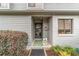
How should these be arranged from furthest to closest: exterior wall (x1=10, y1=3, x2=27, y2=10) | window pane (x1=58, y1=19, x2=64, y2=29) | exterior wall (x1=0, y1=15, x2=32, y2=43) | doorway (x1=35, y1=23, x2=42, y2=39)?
doorway (x1=35, y1=23, x2=42, y2=39) → window pane (x1=58, y1=19, x2=64, y2=29) → exterior wall (x1=0, y1=15, x2=32, y2=43) → exterior wall (x1=10, y1=3, x2=27, y2=10)

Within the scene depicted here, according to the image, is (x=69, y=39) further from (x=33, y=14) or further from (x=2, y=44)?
(x=2, y=44)

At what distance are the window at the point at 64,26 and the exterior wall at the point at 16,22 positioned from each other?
2406mm

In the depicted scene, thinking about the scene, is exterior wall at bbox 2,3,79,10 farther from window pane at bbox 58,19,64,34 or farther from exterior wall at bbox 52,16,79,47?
window pane at bbox 58,19,64,34

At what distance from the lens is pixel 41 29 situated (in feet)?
60.0

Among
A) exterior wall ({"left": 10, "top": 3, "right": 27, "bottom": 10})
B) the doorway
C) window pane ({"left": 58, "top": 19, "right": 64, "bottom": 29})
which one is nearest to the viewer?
exterior wall ({"left": 10, "top": 3, "right": 27, "bottom": 10})

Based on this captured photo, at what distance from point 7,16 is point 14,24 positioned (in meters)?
0.79

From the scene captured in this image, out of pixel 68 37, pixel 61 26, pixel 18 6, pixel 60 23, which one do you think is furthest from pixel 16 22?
pixel 68 37

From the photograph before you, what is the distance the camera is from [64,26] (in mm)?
14039

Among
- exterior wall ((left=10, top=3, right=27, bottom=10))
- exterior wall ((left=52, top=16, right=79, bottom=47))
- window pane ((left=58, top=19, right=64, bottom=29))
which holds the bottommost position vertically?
exterior wall ((left=52, top=16, right=79, bottom=47))

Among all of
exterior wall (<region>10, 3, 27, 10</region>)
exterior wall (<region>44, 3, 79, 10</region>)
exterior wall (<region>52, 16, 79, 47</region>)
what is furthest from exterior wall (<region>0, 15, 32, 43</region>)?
exterior wall (<region>52, 16, 79, 47</region>)

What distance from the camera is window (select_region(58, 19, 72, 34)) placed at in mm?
13836

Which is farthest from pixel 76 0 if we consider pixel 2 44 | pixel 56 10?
pixel 56 10

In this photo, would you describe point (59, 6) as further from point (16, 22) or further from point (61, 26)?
point (16, 22)

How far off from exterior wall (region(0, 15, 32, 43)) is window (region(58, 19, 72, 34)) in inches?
94.7
